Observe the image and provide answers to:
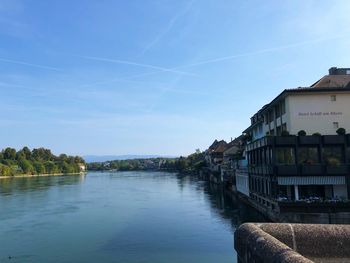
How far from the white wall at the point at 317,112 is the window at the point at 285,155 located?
377 cm

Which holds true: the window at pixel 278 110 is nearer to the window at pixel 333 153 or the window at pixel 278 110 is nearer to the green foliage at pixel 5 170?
the window at pixel 333 153

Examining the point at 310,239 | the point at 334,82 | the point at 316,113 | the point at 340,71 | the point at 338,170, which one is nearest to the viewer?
the point at 310,239

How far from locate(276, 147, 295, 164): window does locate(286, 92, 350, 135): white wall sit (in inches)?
148

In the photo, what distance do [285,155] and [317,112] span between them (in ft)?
21.4

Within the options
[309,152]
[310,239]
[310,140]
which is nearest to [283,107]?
[310,140]

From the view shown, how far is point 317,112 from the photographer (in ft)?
134

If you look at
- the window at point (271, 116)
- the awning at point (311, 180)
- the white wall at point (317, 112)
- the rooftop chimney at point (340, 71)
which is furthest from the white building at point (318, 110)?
the rooftop chimney at point (340, 71)

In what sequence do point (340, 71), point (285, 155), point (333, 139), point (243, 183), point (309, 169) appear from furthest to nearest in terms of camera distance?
point (243, 183)
point (340, 71)
point (285, 155)
point (333, 139)
point (309, 169)

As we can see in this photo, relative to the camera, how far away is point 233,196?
2731 inches

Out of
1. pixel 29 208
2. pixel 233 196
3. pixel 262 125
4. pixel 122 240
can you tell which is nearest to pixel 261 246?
pixel 122 240

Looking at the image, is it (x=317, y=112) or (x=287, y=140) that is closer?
(x=287, y=140)

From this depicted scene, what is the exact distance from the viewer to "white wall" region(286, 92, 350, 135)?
40.7 metres

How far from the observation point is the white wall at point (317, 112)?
1601 inches

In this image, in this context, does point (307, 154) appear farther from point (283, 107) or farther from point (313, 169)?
point (283, 107)
